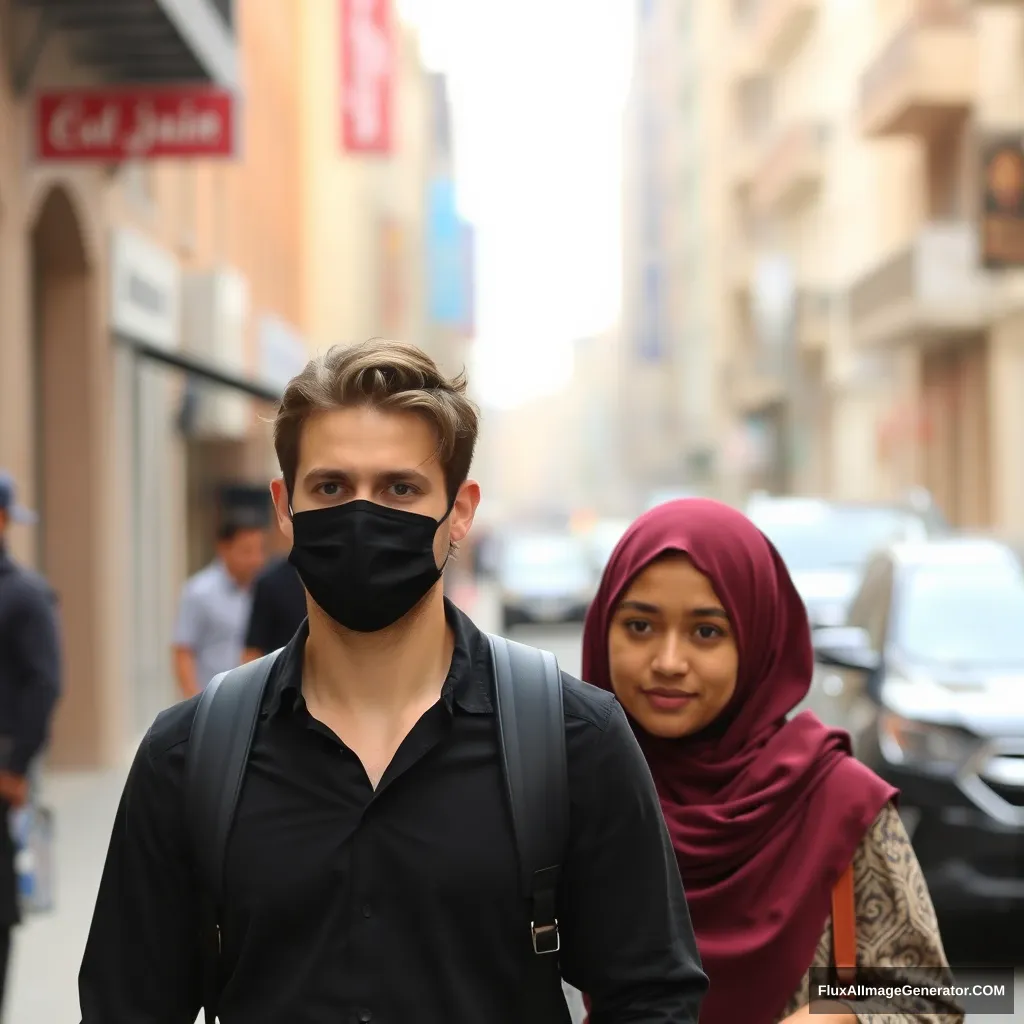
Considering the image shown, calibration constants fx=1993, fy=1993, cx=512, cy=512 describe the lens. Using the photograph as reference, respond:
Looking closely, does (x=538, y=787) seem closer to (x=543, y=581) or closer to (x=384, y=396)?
(x=384, y=396)

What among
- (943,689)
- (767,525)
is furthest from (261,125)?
(943,689)

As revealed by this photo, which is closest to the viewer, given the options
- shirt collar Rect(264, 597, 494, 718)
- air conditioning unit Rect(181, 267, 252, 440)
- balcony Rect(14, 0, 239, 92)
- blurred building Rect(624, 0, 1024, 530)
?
shirt collar Rect(264, 597, 494, 718)

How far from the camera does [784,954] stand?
130 inches

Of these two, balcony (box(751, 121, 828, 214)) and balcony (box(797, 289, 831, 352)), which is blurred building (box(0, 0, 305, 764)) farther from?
balcony (box(751, 121, 828, 214))

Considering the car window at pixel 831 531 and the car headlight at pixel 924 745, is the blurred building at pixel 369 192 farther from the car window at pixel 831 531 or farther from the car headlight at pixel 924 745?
the car window at pixel 831 531

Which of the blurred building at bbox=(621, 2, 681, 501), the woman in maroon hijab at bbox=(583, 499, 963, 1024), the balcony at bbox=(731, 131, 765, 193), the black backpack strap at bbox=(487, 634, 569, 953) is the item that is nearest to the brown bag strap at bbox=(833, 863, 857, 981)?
the woman in maroon hijab at bbox=(583, 499, 963, 1024)

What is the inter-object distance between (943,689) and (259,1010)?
6.05 metres

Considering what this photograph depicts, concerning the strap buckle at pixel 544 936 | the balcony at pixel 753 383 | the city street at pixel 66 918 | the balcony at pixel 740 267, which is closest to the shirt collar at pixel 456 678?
the strap buckle at pixel 544 936

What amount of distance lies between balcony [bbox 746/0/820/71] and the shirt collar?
151ft

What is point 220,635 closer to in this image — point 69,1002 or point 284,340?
point 69,1002

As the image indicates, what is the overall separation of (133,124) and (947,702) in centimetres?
812

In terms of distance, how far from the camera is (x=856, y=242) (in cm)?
4325

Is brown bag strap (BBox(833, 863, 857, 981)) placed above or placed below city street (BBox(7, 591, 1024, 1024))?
above

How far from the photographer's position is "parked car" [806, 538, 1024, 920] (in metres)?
7.56
